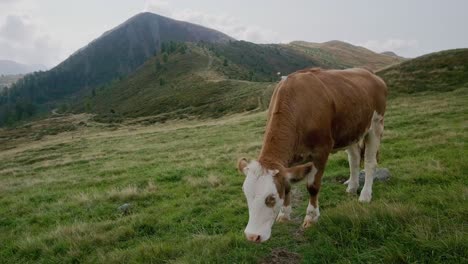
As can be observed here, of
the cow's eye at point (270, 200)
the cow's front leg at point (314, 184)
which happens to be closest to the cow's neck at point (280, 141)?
the cow's eye at point (270, 200)

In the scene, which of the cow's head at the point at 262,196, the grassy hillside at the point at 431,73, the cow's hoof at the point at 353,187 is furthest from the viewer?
the grassy hillside at the point at 431,73

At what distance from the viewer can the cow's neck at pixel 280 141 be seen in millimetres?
6074

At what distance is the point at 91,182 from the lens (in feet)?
55.7

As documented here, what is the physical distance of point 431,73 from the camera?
47.5 meters

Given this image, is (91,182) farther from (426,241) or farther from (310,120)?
(426,241)

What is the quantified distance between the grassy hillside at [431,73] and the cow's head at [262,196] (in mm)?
42200

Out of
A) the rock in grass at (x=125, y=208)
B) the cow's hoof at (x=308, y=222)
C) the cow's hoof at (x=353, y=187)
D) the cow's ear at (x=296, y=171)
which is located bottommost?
the rock in grass at (x=125, y=208)

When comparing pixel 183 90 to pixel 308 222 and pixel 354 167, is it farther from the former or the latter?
pixel 308 222

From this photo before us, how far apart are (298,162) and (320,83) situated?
1.69 m

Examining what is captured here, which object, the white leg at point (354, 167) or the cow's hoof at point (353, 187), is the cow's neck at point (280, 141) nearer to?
the white leg at point (354, 167)

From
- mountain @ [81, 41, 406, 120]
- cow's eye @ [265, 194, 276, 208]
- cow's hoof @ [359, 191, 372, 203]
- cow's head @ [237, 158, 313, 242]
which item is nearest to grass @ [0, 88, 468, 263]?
cow's hoof @ [359, 191, 372, 203]

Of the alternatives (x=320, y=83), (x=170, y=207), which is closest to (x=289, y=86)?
(x=320, y=83)

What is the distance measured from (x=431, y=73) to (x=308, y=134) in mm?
47931

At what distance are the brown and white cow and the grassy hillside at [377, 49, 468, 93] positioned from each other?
38417mm
